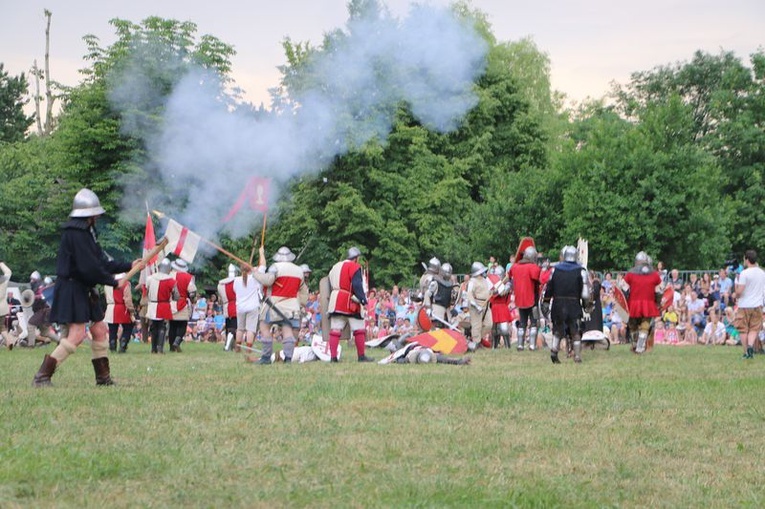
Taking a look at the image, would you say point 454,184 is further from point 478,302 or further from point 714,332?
point 478,302

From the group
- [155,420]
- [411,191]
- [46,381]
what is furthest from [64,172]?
[155,420]

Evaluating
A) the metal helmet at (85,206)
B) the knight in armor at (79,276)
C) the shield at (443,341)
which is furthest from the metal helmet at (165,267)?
the metal helmet at (85,206)

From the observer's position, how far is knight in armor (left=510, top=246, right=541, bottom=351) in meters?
21.2

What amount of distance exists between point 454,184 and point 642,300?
2357 centimetres

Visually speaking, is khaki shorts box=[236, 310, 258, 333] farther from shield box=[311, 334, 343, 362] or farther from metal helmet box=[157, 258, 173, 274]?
shield box=[311, 334, 343, 362]

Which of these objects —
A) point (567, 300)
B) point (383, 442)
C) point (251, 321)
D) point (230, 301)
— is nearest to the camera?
point (383, 442)

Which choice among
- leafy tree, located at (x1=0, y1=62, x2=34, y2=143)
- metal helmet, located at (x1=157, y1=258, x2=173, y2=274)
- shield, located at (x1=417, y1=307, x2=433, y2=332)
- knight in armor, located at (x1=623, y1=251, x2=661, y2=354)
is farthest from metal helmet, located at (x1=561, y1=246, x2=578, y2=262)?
leafy tree, located at (x1=0, y1=62, x2=34, y2=143)

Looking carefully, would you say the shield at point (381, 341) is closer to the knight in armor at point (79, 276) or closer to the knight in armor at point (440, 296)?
the knight in armor at point (440, 296)

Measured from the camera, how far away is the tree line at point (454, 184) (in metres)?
35.6

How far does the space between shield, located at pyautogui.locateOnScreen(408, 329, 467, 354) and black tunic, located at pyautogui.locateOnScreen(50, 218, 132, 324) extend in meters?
7.93

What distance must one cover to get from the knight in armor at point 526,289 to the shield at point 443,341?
2324 millimetres

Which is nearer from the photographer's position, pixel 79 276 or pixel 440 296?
pixel 79 276

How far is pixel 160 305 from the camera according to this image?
2211 cm

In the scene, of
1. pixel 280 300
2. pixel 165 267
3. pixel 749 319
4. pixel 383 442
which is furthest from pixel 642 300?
pixel 383 442
